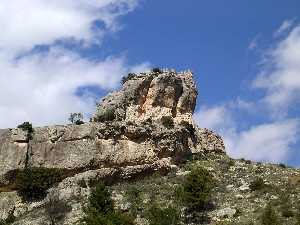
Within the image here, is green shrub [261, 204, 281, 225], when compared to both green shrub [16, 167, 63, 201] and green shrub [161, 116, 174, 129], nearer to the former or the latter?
green shrub [161, 116, 174, 129]

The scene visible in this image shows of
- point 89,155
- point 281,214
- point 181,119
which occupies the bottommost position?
point 281,214

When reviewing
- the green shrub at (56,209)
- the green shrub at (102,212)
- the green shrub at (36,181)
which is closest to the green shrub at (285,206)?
the green shrub at (102,212)

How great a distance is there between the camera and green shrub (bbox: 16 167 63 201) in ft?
258

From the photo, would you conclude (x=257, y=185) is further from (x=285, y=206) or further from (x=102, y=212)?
(x=102, y=212)

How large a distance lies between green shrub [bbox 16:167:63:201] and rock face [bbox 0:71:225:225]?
1.02 metres

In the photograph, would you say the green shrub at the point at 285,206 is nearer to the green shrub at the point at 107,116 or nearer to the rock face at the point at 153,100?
the rock face at the point at 153,100

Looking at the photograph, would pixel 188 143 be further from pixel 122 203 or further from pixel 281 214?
pixel 281 214

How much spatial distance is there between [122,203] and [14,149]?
17.4 metres

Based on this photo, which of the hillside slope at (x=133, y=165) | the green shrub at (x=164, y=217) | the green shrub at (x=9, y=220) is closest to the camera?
the green shrub at (x=164, y=217)

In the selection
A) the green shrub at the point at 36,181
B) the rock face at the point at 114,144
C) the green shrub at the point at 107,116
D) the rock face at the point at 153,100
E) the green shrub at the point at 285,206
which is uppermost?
the rock face at the point at 153,100

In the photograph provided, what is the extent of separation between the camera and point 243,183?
76750mm

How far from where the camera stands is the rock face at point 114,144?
8044 centimetres

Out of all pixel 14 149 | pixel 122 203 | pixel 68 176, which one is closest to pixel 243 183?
pixel 122 203

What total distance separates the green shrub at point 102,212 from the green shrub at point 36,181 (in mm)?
10187
